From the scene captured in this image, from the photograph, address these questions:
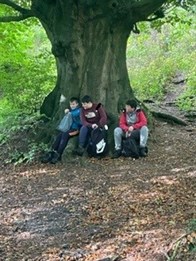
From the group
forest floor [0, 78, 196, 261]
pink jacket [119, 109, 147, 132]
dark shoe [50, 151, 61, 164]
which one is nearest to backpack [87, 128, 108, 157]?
forest floor [0, 78, 196, 261]

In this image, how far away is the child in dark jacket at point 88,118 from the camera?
905cm

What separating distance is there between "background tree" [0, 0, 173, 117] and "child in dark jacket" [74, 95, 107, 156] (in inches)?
26.6

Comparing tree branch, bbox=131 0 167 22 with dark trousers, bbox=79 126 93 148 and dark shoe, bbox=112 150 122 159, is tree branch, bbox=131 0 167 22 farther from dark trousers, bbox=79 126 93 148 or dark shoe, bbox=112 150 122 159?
dark shoe, bbox=112 150 122 159

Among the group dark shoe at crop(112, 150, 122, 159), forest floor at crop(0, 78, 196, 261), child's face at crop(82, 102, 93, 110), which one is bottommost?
forest floor at crop(0, 78, 196, 261)

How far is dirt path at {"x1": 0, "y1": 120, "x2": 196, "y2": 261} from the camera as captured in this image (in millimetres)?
4762

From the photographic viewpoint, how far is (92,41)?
986 cm

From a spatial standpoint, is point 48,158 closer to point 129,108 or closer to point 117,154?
point 117,154

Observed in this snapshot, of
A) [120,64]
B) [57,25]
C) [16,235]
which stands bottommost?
[16,235]

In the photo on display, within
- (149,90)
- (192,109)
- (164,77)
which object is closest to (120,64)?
(192,109)

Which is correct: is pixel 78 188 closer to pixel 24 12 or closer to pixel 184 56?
pixel 24 12

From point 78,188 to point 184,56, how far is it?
15.3 m

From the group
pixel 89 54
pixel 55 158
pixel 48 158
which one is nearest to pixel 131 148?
pixel 55 158

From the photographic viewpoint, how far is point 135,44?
24344mm

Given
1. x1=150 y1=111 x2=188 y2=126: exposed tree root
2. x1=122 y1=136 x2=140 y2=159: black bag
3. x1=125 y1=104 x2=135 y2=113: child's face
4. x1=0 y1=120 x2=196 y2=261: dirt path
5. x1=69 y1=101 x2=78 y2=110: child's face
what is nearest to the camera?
x1=0 y1=120 x2=196 y2=261: dirt path
